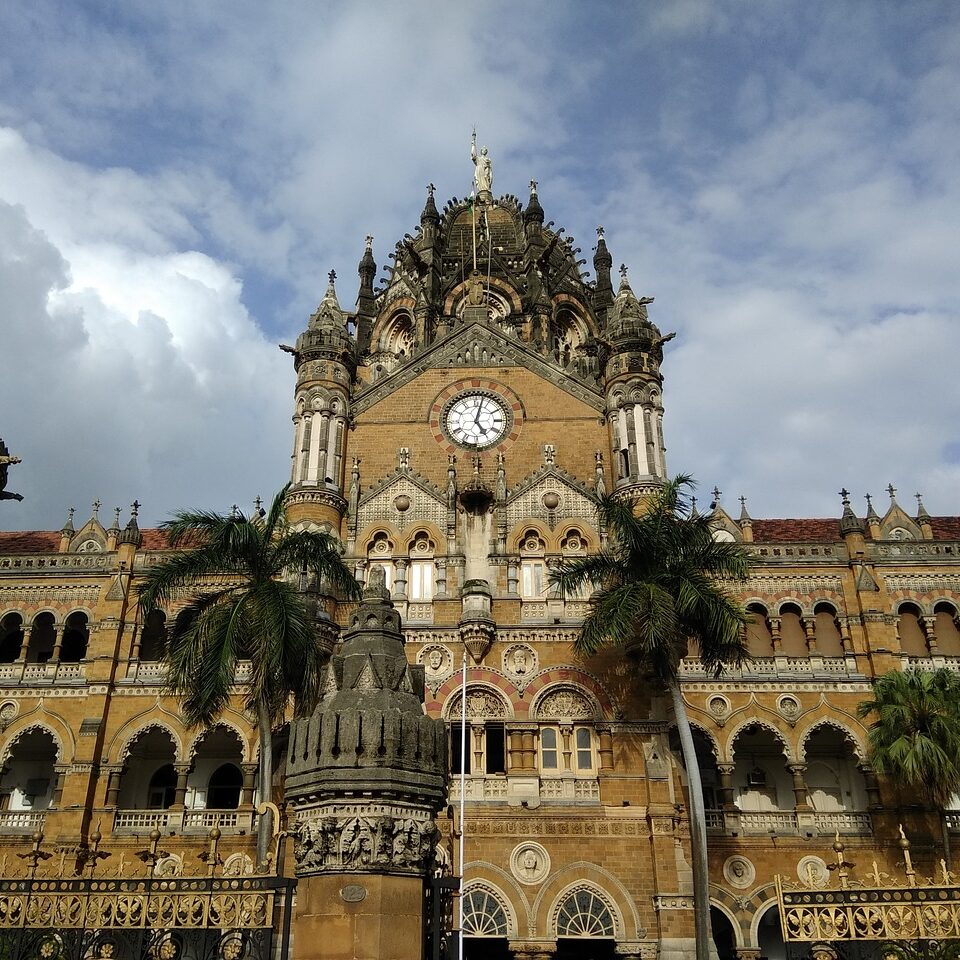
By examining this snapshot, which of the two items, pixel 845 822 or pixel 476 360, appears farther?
pixel 476 360

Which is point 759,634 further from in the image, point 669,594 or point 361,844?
point 361,844

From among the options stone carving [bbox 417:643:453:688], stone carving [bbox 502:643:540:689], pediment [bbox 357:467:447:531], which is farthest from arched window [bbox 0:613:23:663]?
stone carving [bbox 502:643:540:689]

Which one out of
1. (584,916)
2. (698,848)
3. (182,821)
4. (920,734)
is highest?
(920,734)

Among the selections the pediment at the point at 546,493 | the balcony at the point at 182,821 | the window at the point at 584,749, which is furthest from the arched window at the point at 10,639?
the window at the point at 584,749

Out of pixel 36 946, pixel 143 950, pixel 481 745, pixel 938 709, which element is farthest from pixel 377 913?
pixel 938 709

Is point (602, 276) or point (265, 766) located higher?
point (602, 276)

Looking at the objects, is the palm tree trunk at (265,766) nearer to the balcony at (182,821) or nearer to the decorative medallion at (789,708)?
the balcony at (182,821)

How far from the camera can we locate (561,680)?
34.2 metres

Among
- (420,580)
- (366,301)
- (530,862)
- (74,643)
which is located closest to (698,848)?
(530,862)

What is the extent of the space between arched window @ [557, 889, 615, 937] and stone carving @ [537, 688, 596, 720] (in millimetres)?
5639

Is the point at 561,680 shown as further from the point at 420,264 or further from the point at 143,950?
the point at 420,264

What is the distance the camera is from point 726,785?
112 feet

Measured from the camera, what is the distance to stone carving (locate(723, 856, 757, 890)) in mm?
32469

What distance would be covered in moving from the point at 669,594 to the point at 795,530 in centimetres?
1596
